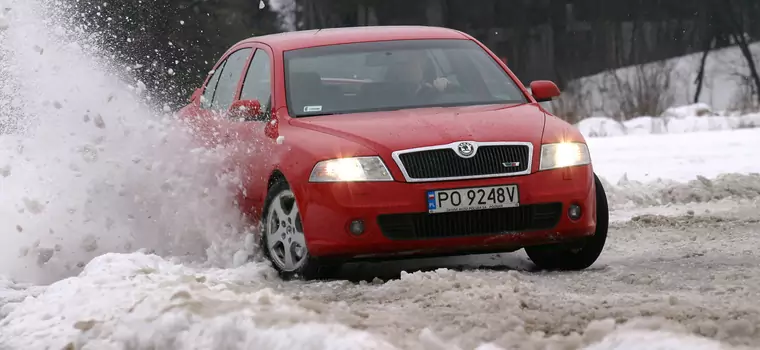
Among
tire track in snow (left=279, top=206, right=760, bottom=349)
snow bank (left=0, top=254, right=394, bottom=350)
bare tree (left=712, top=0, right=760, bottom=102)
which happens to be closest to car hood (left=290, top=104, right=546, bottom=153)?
tire track in snow (left=279, top=206, right=760, bottom=349)

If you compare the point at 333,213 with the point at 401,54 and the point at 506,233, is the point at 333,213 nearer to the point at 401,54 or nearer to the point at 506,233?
the point at 506,233

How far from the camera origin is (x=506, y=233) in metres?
6.56

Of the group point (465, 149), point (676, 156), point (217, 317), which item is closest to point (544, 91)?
point (465, 149)

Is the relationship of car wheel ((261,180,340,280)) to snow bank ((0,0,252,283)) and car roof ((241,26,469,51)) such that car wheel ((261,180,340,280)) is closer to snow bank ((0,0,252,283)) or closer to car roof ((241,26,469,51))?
snow bank ((0,0,252,283))

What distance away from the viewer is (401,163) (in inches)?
251

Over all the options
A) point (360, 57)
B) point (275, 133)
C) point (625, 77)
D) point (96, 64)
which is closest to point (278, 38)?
point (360, 57)

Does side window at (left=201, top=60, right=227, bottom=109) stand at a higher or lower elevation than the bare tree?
higher

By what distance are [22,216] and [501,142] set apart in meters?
3.17

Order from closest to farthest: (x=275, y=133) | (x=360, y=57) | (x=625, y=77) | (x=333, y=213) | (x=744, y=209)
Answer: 1. (x=333, y=213)
2. (x=275, y=133)
3. (x=360, y=57)
4. (x=744, y=209)
5. (x=625, y=77)

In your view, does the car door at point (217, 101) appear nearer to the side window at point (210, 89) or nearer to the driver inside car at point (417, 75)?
the side window at point (210, 89)

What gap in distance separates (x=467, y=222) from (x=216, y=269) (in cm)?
138

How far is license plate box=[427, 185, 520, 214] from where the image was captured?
21.0 ft

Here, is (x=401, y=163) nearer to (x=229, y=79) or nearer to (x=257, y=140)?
(x=257, y=140)

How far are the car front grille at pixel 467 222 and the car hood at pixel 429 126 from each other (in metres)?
0.34
